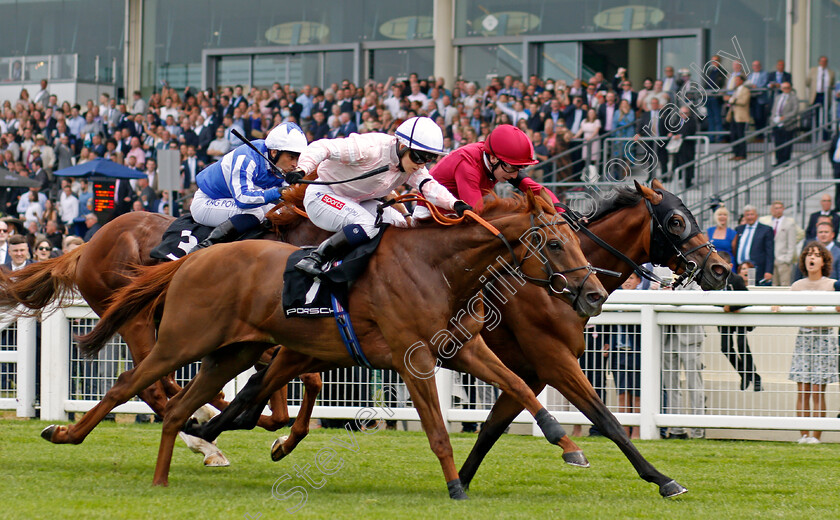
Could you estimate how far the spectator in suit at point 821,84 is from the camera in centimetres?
1317

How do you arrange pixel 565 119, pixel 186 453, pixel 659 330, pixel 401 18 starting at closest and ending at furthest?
1. pixel 186 453
2. pixel 659 330
3. pixel 565 119
4. pixel 401 18

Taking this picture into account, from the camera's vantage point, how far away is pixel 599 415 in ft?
16.8

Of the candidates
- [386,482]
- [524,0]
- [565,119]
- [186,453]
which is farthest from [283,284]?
[524,0]

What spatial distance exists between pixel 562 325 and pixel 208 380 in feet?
5.92

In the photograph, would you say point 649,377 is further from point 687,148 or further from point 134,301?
point 687,148

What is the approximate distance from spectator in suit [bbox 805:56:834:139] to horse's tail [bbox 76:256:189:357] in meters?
9.74

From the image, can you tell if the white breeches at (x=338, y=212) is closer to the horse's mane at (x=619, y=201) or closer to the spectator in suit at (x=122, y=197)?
the horse's mane at (x=619, y=201)

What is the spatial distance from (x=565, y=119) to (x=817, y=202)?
3.50 meters

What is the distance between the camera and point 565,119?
45.7 feet

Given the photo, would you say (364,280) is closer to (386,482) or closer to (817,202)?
(386,482)

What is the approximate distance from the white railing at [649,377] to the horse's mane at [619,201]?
5.08 feet

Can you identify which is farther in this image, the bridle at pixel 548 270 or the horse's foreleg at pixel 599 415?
the horse's foreleg at pixel 599 415

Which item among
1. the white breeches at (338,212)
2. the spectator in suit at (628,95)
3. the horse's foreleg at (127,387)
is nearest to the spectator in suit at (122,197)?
the spectator in suit at (628,95)

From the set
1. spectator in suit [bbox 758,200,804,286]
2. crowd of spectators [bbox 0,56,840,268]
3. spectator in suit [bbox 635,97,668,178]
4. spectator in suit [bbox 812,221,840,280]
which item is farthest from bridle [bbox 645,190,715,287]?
spectator in suit [bbox 635,97,668,178]
